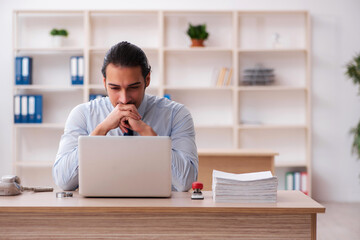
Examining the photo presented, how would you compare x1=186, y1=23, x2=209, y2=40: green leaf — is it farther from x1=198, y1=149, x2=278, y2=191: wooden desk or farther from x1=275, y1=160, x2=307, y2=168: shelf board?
x1=198, y1=149, x2=278, y2=191: wooden desk

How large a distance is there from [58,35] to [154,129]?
3339 mm

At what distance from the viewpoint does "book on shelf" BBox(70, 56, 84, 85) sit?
522cm

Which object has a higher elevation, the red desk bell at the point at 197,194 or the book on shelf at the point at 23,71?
the book on shelf at the point at 23,71

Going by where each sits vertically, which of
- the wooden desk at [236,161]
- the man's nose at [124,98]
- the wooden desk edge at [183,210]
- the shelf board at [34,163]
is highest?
the man's nose at [124,98]

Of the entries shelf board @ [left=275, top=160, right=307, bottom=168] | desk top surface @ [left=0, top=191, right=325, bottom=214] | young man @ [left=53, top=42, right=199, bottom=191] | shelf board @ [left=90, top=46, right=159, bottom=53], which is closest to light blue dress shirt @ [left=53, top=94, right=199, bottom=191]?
young man @ [left=53, top=42, right=199, bottom=191]

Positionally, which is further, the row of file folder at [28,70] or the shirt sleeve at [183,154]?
the row of file folder at [28,70]

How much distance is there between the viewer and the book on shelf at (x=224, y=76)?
5242 millimetres

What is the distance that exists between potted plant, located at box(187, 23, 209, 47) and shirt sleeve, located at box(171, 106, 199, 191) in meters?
3.01

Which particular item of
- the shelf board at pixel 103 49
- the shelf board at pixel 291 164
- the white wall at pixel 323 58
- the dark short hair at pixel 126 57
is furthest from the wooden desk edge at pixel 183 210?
the white wall at pixel 323 58

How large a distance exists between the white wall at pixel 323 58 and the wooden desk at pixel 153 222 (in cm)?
397

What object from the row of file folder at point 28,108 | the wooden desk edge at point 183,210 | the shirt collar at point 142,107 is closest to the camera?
the wooden desk edge at point 183,210

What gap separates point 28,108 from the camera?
5.21 meters

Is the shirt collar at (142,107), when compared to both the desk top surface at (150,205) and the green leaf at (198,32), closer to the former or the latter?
the desk top surface at (150,205)

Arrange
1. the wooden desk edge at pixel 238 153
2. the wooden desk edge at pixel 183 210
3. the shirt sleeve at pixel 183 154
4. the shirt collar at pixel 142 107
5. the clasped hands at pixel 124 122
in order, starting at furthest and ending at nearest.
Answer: the wooden desk edge at pixel 238 153 < the shirt collar at pixel 142 107 < the shirt sleeve at pixel 183 154 < the clasped hands at pixel 124 122 < the wooden desk edge at pixel 183 210
